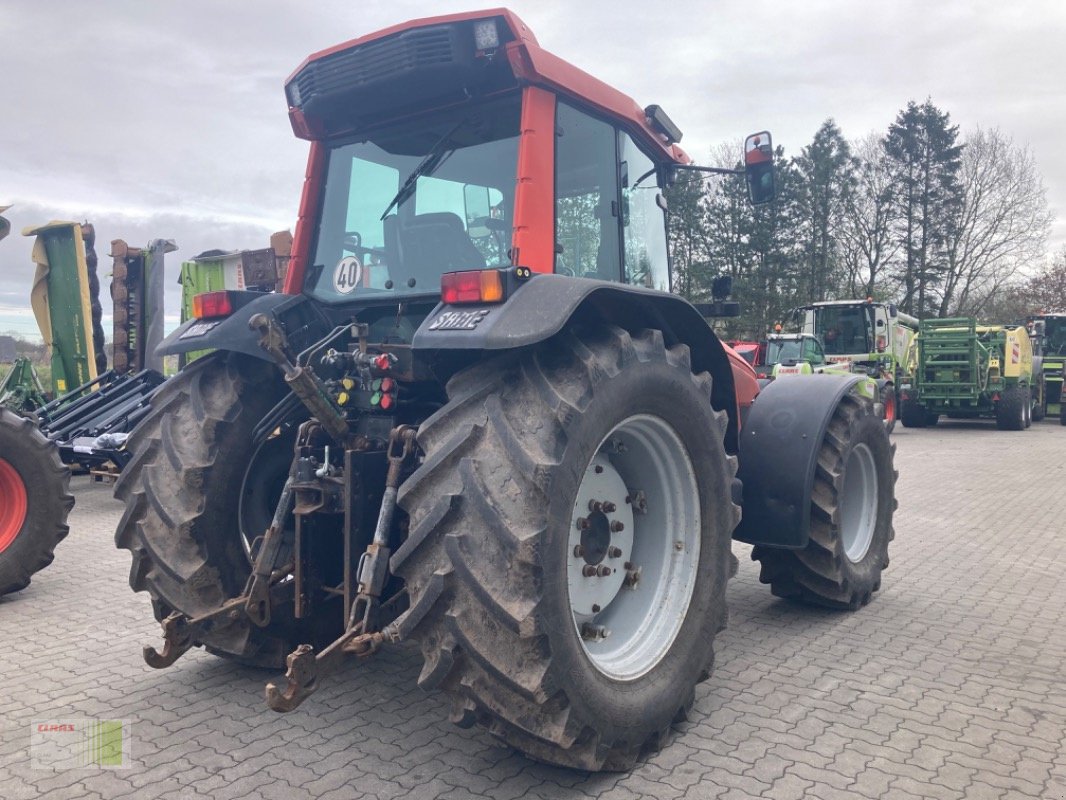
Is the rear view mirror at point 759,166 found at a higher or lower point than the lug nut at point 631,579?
higher

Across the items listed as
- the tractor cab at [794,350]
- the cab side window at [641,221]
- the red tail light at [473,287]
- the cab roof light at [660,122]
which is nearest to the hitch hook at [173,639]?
the red tail light at [473,287]

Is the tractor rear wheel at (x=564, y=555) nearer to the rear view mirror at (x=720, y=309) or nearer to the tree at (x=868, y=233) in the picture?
the rear view mirror at (x=720, y=309)

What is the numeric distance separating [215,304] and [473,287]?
150 centimetres

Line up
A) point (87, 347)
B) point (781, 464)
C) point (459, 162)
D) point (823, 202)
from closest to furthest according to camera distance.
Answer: point (459, 162)
point (781, 464)
point (87, 347)
point (823, 202)

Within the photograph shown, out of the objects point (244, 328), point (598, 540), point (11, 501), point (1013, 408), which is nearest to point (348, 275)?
point (244, 328)

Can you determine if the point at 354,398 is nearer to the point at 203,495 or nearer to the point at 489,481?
the point at 203,495

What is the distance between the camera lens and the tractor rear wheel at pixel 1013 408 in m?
17.5

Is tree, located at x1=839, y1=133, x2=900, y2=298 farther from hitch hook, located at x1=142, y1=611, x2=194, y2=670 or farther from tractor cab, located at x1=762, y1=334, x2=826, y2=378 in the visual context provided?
hitch hook, located at x1=142, y1=611, x2=194, y2=670

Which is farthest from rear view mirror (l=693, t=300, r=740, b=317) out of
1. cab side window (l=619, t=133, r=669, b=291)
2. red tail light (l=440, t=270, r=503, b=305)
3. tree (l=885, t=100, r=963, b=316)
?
tree (l=885, t=100, r=963, b=316)

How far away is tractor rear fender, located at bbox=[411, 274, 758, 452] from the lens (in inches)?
97.0

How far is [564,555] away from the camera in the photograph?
8.13ft

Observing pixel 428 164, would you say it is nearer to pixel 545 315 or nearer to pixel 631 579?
pixel 545 315

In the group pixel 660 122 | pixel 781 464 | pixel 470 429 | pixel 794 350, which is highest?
pixel 660 122

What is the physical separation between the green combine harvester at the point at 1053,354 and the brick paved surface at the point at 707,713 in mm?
18144
